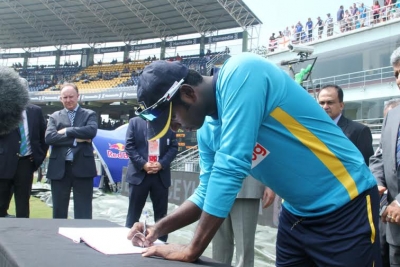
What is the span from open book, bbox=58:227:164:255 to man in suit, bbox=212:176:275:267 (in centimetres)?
139

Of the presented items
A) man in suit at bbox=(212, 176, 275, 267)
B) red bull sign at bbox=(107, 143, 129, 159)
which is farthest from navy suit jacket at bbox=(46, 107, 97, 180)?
red bull sign at bbox=(107, 143, 129, 159)

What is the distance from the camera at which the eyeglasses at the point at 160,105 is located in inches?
55.2

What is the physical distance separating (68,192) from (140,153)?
2.74ft

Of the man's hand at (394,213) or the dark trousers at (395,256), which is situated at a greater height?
the man's hand at (394,213)

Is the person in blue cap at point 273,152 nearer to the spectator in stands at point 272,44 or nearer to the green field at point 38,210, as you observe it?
the green field at point 38,210

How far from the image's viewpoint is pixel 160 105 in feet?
4.66

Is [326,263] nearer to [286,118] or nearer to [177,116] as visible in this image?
[286,118]

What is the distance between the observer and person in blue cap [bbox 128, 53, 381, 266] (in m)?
1.33

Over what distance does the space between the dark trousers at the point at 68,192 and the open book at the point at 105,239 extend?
240 cm

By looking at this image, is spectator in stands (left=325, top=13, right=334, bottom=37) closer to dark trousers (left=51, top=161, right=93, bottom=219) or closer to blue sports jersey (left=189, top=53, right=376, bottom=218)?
dark trousers (left=51, top=161, right=93, bottom=219)

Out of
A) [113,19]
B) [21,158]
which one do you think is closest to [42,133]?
[21,158]

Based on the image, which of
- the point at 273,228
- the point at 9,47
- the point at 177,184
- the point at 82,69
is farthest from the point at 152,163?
the point at 9,47

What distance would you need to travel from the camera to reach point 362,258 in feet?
4.56

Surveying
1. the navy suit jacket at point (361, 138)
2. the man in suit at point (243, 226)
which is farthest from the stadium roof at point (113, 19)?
the man in suit at point (243, 226)
